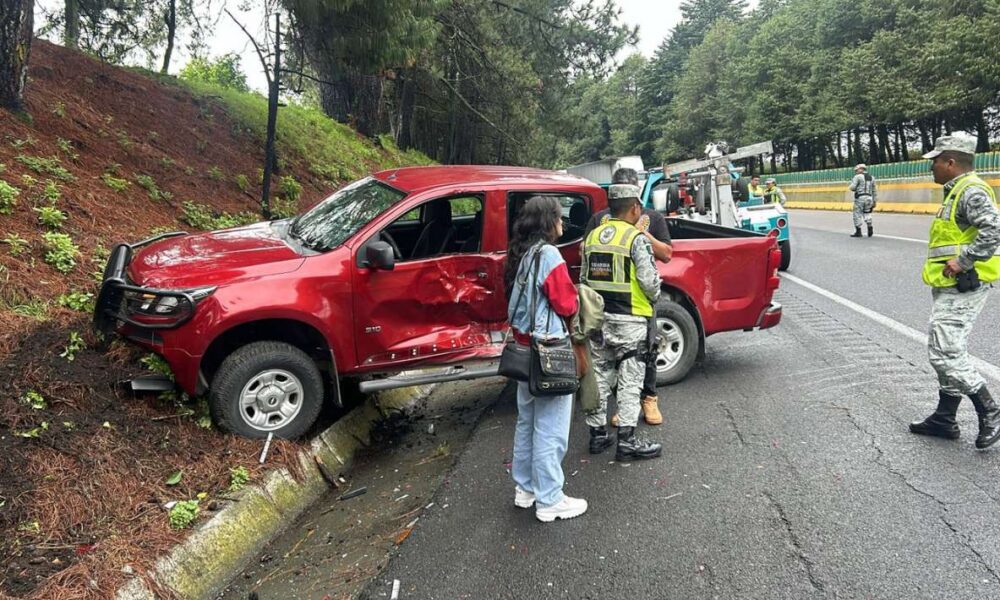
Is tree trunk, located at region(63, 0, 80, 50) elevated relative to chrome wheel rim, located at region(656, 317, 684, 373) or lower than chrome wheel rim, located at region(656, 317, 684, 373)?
elevated

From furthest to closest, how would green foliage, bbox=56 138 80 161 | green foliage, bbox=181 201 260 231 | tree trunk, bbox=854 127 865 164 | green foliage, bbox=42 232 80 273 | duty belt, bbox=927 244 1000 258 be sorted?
tree trunk, bbox=854 127 865 164 → green foliage, bbox=181 201 260 231 → green foliage, bbox=56 138 80 161 → green foliage, bbox=42 232 80 273 → duty belt, bbox=927 244 1000 258

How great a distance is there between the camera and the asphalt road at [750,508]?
3.12 metres

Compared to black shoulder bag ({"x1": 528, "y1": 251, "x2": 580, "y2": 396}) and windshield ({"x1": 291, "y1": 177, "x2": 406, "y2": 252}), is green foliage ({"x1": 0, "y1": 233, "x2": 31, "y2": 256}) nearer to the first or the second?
windshield ({"x1": 291, "y1": 177, "x2": 406, "y2": 252})

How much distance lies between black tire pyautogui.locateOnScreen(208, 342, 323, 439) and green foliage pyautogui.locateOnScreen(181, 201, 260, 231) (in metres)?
4.54

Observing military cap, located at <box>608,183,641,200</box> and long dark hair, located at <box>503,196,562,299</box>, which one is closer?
long dark hair, located at <box>503,196,562,299</box>

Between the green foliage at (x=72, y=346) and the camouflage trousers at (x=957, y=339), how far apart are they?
574 centimetres

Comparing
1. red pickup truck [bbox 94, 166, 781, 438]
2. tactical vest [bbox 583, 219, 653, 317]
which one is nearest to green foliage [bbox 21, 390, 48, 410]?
red pickup truck [bbox 94, 166, 781, 438]

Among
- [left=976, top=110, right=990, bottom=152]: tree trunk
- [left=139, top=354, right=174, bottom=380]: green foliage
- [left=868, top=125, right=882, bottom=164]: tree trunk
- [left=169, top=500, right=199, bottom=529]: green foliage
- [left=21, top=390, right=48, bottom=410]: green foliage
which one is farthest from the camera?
[left=868, top=125, right=882, bottom=164]: tree trunk

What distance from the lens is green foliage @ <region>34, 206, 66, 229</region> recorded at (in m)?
6.55

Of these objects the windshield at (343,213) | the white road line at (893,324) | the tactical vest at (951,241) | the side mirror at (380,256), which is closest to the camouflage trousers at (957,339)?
the tactical vest at (951,241)

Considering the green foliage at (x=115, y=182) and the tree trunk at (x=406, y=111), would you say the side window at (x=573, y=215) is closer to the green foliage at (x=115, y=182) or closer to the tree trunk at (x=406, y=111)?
the green foliage at (x=115, y=182)

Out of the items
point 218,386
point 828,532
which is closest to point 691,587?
point 828,532

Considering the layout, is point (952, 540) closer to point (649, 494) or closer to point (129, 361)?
point (649, 494)

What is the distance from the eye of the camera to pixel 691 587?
3076mm
